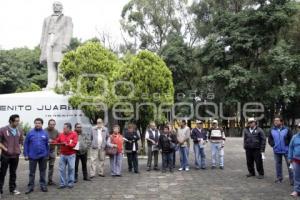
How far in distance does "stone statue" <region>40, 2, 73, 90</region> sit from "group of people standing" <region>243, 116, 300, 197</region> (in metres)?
14.1

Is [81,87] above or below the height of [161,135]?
above

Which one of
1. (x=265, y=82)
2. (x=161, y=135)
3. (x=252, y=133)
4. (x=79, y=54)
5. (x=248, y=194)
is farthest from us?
(x=265, y=82)

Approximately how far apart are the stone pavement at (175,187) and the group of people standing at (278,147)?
28 cm

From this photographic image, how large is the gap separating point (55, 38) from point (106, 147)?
41.8 ft

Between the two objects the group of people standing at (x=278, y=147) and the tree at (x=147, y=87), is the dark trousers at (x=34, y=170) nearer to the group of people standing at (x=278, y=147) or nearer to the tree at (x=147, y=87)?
the group of people standing at (x=278, y=147)

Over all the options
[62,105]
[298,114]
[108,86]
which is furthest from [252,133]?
[298,114]

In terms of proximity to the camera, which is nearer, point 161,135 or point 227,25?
point 161,135

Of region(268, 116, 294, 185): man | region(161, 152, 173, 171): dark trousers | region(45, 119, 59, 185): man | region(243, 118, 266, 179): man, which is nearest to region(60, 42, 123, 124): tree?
region(161, 152, 173, 171): dark trousers

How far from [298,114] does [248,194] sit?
27.9 m

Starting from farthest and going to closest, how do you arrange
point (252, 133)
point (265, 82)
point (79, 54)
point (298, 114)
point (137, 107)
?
1. point (298, 114)
2. point (265, 82)
3. point (79, 54)
4. point (137, 107)
5. point (252, 133)

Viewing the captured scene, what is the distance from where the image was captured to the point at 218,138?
13.3 meters

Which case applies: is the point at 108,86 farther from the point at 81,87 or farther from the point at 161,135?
the point at 161,135

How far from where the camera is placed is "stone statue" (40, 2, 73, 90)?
76.1 feet

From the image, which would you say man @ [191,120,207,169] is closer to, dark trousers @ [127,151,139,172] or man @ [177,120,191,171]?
man @ [177,120,191,171]
